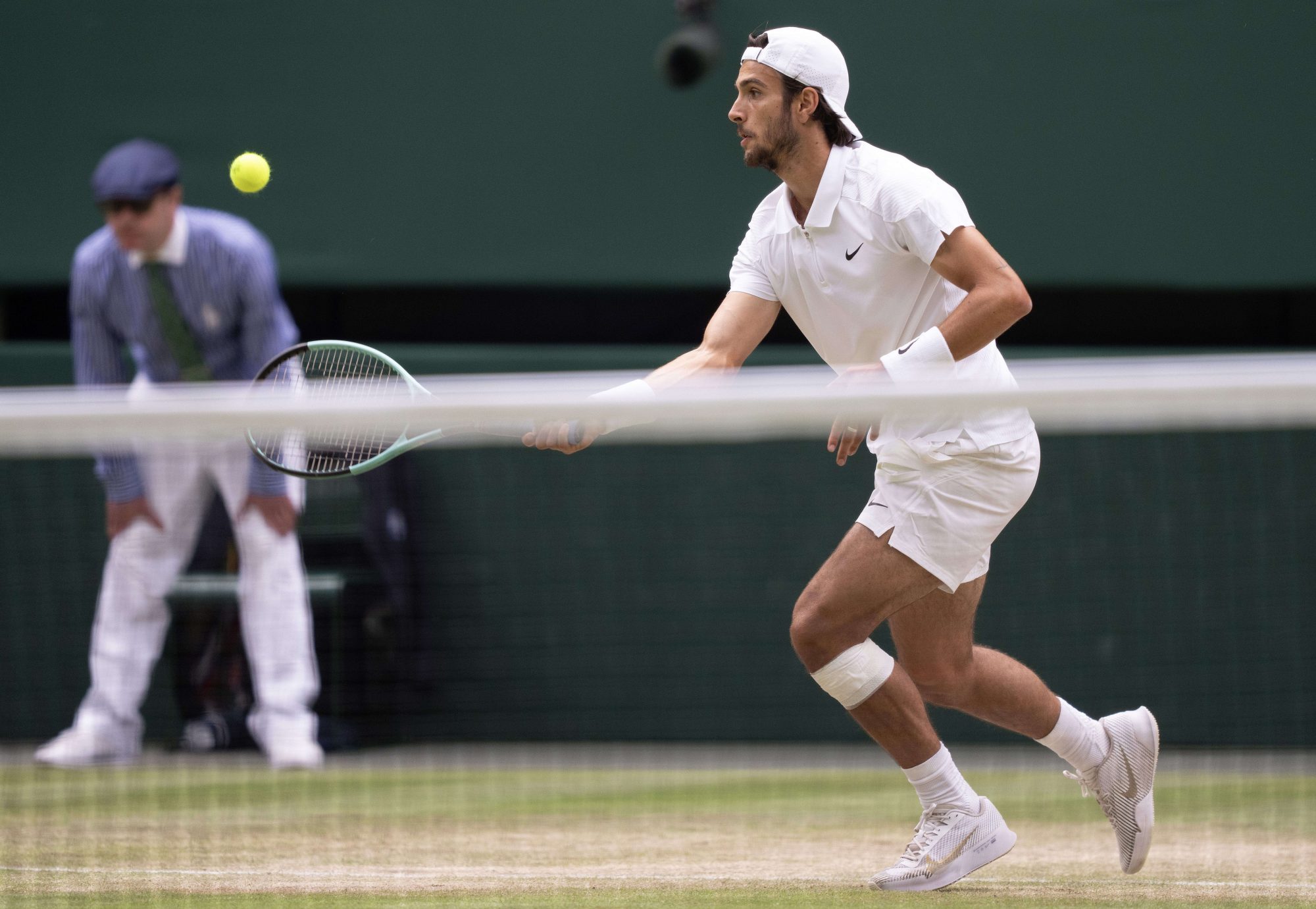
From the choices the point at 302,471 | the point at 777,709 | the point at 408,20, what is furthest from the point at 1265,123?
the point at 302,471

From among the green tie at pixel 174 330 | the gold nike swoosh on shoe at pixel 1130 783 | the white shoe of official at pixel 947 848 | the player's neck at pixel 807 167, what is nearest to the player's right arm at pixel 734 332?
the player's neck at pixel 807 167

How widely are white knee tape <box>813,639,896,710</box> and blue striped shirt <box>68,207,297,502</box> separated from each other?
103 inches

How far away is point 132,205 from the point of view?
16.6 feet

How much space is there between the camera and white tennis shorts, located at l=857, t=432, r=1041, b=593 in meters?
2.93

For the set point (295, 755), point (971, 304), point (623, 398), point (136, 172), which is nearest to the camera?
point (623, 398)

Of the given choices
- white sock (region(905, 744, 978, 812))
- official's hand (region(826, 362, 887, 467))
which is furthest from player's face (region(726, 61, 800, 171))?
white sock (region(905, 744, 978, 812))

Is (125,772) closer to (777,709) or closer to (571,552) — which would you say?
(571,552)

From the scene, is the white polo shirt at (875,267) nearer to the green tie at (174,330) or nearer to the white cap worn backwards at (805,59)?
the white cap worn backwards at (805,59)

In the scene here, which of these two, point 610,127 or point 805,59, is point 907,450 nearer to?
point 805,59

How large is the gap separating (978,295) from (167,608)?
3.07 meters

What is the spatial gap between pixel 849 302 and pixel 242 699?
108 inches

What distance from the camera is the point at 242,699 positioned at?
5000 mm

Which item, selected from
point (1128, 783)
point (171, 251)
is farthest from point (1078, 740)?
point (171, 251)

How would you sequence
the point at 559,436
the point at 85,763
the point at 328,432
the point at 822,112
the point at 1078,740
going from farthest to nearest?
the point at 85,763 → the point at 1078,740 → the point at 822,112 → the point at 559,436 → the point at 328,432
